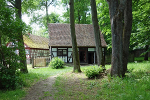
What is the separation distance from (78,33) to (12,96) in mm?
18080

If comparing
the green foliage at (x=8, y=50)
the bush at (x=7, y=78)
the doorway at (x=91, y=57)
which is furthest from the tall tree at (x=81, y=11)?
the bush at (x=7, y=78)

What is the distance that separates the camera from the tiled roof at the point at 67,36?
19.8 m

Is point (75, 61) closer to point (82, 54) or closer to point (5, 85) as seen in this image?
point (5, 85)

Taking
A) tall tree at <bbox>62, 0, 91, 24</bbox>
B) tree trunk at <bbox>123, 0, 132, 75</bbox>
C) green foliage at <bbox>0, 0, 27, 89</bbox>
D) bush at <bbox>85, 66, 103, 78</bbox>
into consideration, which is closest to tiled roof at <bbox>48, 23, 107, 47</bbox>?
tall tree at <bbox>62, 0, 91, 24</bbox>

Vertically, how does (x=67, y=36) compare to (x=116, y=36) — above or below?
above

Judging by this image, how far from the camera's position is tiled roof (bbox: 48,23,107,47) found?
1980cm

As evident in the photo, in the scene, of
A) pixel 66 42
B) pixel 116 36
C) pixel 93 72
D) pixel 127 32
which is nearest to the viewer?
pixel 116 36

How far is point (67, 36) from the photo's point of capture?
20.9 meters

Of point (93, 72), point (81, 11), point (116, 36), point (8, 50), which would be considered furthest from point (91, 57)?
point (8, 50)

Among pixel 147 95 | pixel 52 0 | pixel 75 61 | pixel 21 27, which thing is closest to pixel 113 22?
pixel 147 95

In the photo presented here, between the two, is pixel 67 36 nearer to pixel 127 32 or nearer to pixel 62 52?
pixel 62 52

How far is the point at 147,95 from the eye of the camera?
3.58m

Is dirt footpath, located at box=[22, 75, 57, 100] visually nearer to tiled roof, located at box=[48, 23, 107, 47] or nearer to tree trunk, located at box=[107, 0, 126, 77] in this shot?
tree trunk, located at box=[107, 0, 126, 77]

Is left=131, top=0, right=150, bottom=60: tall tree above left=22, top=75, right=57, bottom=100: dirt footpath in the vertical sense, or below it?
above
